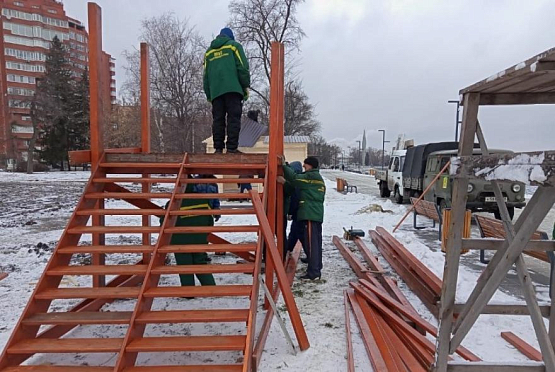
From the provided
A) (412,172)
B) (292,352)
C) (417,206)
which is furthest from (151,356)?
(412,172)

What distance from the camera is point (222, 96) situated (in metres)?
4.88

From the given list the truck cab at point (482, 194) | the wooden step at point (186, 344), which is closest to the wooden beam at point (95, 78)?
the wooden step at point (186, 344)

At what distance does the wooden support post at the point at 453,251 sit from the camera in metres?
2.25

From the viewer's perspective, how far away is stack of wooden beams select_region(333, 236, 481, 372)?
2968mm

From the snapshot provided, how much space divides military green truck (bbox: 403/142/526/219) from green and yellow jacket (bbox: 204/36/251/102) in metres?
4.34

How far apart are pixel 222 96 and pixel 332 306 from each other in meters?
3.08

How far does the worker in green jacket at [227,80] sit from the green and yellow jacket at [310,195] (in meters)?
1.10

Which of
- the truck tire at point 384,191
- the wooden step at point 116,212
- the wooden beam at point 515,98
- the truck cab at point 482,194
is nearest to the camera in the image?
the wooden beam at point 515,98

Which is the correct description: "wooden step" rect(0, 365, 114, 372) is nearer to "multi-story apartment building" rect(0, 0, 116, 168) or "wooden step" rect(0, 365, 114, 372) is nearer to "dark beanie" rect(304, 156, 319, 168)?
"dark beanie" rect(304, 156, 319, 168)

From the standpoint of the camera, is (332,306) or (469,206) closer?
(332,306)

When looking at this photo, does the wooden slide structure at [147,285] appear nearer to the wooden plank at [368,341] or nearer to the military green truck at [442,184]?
the wooden plank at [368,341]

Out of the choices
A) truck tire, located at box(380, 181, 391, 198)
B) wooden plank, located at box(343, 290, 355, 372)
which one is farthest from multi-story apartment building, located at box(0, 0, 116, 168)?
wooden plank, located at box(343, 290, 355, 372)

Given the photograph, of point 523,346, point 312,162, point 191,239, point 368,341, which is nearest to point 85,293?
point 191,239

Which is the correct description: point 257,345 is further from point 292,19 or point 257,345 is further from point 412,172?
point 292,19
